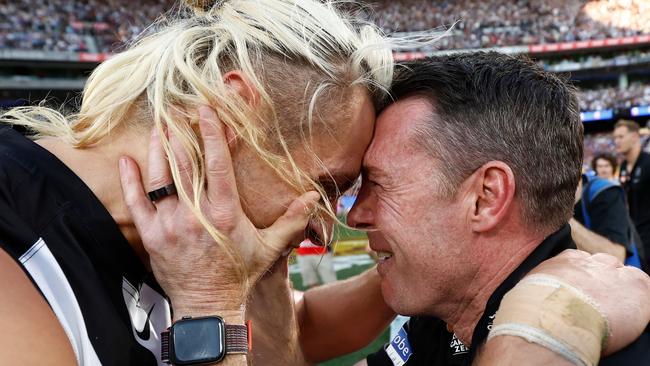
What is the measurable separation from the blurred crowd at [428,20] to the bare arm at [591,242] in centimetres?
2910

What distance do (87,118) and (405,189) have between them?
3.68 ft

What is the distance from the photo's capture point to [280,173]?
1985 millimetres

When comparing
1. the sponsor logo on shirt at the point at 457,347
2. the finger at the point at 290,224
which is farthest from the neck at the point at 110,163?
the sponsor logo on shirt at the point at 457,347

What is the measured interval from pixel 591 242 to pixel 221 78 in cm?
334

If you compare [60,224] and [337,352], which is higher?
[60,224]

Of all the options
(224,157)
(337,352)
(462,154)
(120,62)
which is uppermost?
(120,62)

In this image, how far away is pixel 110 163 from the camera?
184 centimetres

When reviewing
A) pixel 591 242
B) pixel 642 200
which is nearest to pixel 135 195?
pixel 591 242

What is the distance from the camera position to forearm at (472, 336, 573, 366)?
1393 mm

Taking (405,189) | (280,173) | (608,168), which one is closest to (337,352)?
(405,189)

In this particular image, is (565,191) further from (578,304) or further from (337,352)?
(337,352)

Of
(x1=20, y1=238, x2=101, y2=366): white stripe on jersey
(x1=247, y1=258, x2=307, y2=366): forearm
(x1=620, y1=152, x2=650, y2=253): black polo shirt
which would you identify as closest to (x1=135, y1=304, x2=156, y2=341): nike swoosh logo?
(x1=20, y1=238, x2=101, y2=366): white stripe on jersey

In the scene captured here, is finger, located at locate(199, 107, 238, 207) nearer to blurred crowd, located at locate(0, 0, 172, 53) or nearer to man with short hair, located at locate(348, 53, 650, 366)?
man with short hair, located at locate(348, 53, 650, 366)

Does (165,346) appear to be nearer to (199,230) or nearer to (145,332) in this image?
(145,332)
